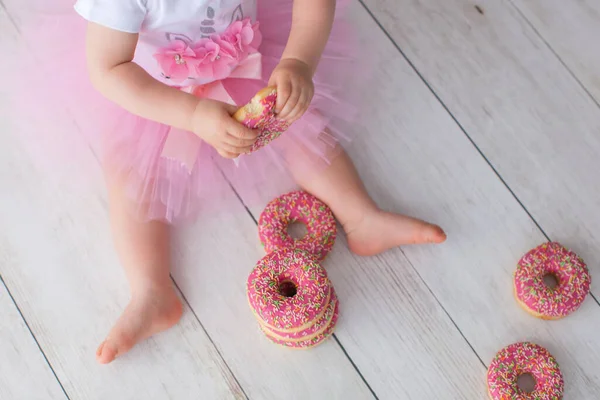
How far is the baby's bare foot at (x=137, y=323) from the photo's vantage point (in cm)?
98

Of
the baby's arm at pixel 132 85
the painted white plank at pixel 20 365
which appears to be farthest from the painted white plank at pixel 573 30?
the painted white plank at pixel 20 365

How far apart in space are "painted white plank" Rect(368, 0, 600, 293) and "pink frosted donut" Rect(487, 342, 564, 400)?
196 millimetres

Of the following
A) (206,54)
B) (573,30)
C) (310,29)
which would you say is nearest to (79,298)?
(206,54)

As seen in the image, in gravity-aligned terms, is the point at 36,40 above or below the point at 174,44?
below

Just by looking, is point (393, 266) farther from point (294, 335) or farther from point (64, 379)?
point (64, 379)

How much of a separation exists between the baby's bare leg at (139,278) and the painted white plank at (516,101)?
55 cm

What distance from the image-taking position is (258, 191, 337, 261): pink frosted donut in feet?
3.38

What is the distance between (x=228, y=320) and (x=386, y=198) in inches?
13.0

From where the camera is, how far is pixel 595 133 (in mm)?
1125

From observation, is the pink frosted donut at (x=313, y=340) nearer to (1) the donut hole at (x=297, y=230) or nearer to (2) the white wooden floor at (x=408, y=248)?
(2) the white wooden floor at (x=408, y=248)

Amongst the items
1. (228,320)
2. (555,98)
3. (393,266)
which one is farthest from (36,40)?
(555,98)

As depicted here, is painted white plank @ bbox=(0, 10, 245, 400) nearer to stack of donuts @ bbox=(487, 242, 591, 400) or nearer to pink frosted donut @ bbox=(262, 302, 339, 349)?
pink frosted donut @ bbox=(262, 302, 339, 349)

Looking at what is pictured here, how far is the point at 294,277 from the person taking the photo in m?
0.95

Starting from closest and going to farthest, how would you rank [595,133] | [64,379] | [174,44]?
[174,44] → [64,379] → [595,133]
